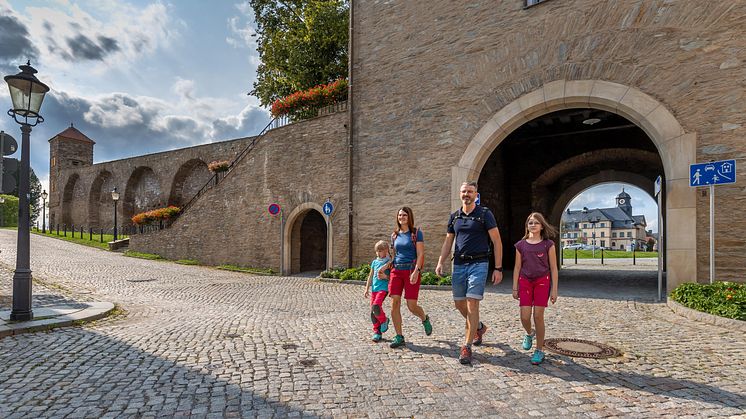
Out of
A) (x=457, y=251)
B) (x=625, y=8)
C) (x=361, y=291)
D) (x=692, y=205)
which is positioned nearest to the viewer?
(x=457, y=251)

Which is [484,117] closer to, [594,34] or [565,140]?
[594,34]

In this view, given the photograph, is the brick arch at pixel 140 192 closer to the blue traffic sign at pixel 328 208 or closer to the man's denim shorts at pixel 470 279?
the blue traffic sign at pixel 328 208

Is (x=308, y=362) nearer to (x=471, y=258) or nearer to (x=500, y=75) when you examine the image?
(x=471, y=258)

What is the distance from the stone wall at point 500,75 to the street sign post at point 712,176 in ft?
2.42

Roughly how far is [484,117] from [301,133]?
6699 mm

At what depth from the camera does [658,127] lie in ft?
27.3

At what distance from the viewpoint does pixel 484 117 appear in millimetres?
10594

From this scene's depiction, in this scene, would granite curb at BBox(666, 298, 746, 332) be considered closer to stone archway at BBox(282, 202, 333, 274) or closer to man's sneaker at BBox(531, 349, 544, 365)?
man's sneaker at BBox(531, 349, 544, 365)

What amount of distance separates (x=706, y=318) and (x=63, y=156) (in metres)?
51.8

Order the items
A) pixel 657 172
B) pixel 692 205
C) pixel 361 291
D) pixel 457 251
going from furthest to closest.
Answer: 1. pixel 657 172
2. pixel 361 291
3. pixel 692 205
4. pixel 457 251

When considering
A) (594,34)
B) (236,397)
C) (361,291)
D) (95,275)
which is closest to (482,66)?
(594,34)

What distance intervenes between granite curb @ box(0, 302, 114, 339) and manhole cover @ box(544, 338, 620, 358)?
6.27 meters

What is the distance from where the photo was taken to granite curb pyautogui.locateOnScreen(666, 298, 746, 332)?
5535 millimetres

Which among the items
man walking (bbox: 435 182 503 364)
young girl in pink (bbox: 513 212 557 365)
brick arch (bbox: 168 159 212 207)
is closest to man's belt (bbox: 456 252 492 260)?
man walking (bbox: 435 182 503 364)
